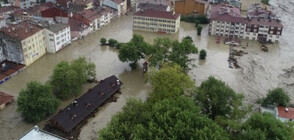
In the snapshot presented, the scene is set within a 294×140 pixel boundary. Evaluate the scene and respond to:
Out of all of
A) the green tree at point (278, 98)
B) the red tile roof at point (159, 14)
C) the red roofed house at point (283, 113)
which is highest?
the red tile roof at point (159, 14)

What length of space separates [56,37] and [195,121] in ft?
104

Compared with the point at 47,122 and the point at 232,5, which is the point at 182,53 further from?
the point at 232,5

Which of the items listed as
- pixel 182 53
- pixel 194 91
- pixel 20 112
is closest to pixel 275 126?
pixel 194 91

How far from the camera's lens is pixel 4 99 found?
34.9 metres

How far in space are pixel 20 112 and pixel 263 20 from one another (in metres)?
45.0

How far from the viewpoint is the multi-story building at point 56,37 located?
46.9 metres

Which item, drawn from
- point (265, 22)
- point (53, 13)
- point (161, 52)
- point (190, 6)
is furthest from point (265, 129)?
point (190, 6)

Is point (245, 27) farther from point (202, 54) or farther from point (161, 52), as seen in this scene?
point (161, 52)

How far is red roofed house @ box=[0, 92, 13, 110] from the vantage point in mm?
34250

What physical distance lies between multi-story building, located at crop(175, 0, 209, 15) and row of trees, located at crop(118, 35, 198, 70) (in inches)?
1103

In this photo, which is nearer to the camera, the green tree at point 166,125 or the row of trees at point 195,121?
the green tree at point 166,125

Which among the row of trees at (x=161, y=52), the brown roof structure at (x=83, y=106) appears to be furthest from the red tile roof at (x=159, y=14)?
the brown roof structure at (x=83, y=106)

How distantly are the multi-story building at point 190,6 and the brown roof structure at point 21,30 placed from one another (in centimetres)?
3431

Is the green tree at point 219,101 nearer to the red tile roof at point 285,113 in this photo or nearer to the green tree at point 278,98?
the red tile roof at point 285,113
